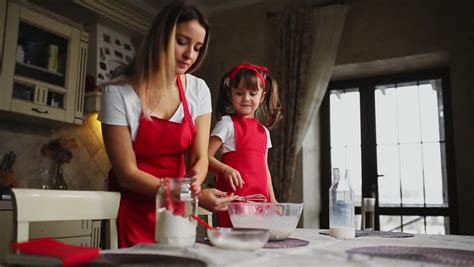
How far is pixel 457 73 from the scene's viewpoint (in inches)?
117

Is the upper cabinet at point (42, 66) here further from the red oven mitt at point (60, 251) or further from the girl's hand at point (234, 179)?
the red oven mitt at point (60, 251)

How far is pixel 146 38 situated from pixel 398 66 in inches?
108

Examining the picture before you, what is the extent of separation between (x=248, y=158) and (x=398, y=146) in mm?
2108

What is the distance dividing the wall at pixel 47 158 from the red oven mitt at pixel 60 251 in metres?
2.48

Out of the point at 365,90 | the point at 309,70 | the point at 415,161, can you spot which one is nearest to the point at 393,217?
the point at 415,161

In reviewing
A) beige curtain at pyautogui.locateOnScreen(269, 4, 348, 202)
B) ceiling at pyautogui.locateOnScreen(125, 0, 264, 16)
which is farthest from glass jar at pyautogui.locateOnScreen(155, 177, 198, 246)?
ceiling at pyautogui.locateOnScreen(125, 0, 264, 16)

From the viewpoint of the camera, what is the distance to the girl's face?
176cm

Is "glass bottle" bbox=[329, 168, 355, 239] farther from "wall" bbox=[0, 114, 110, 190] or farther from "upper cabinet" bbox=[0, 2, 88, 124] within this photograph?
"wall" bbox=[0, 114, 110, 190]

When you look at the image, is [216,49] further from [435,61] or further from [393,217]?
[393,217]

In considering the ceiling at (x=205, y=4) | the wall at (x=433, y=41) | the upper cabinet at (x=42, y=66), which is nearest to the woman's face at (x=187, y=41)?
the upper cabinet at (x=42, y=66)

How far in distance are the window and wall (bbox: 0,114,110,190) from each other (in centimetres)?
193

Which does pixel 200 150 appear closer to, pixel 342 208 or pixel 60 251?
pixel 342 208

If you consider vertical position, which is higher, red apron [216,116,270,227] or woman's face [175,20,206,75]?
woman's face [175,20,206,75]

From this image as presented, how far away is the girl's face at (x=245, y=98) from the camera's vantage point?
69.4 inches
